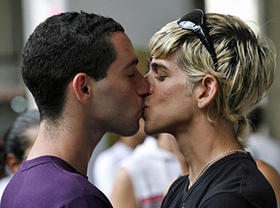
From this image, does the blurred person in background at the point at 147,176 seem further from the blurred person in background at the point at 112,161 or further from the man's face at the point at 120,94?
the man's face at the point at 120,94

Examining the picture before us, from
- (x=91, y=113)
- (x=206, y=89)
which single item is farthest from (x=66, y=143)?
(x=206, y=89)

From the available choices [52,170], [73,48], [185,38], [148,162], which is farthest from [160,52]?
[148,162]

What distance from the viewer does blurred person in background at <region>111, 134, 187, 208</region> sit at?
4.08 m

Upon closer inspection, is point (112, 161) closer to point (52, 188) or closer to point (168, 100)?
point (168, 100)

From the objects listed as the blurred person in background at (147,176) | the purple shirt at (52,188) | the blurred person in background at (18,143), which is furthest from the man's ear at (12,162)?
the purple shirt at (52,188)

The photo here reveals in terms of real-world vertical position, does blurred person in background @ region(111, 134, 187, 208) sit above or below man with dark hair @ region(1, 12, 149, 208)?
below

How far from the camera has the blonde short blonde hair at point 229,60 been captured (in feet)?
7.68

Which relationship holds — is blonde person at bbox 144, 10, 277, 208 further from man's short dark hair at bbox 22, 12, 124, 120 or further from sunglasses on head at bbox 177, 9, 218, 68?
man's short dark hair at bbox 22, 12, 124, 120

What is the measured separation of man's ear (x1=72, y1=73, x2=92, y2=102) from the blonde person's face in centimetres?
39

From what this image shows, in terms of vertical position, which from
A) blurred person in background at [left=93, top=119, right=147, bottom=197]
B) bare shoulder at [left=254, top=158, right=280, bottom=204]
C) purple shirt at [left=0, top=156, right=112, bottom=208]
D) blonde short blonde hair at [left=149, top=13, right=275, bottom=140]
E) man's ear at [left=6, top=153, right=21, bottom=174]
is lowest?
blurred person in background at [left=93, top=119, right=147, bottom=197]

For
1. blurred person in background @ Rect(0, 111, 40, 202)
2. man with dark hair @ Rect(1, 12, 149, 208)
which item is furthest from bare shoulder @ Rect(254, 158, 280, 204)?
blurred person in background @ Rect(0, 111, 40, 202)

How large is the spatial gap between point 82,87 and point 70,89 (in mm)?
47

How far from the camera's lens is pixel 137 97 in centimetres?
→ 243

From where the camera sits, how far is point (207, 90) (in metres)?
2.38
